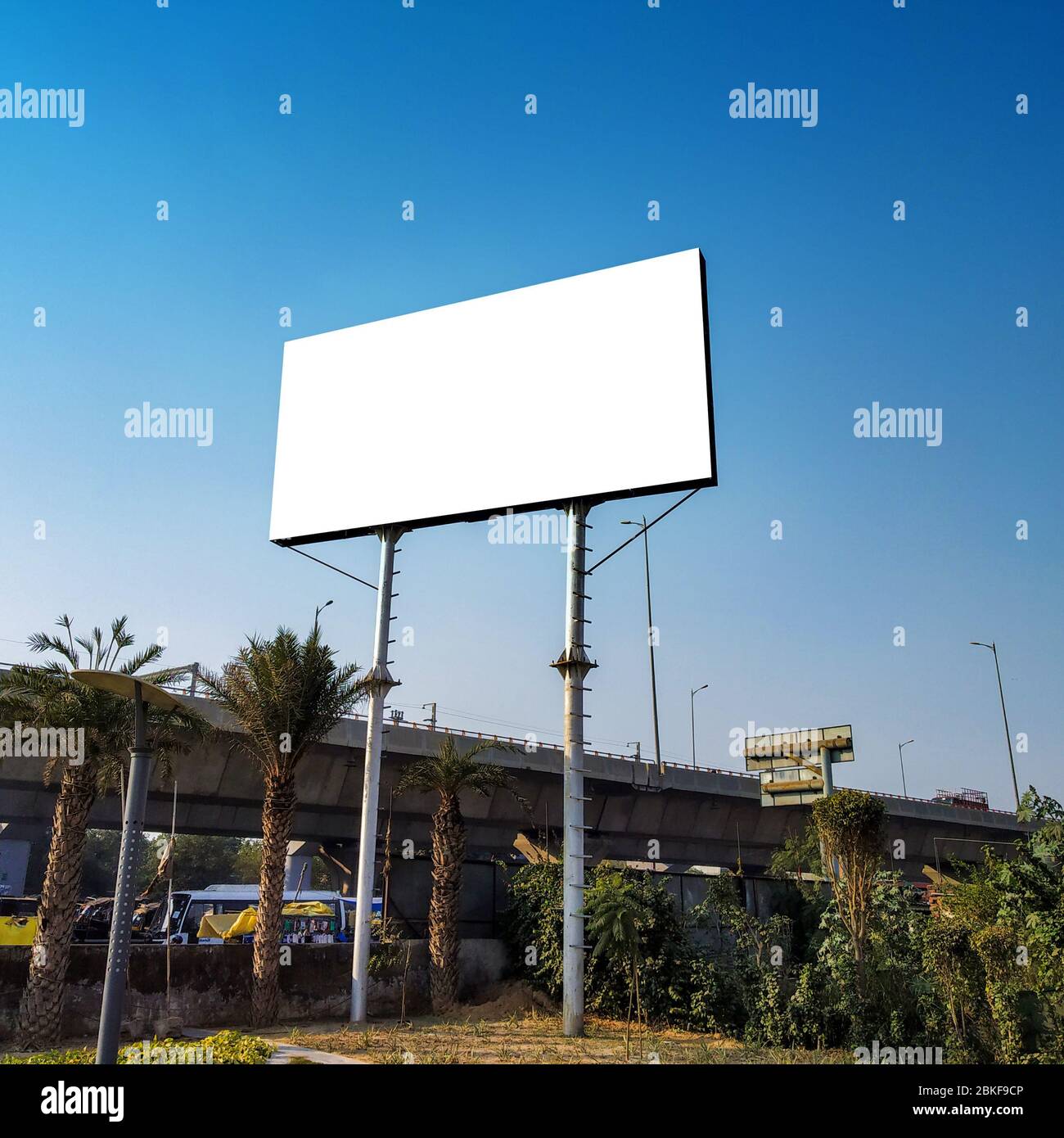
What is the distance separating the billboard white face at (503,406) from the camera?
2292 cm

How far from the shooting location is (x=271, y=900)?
2242 cm

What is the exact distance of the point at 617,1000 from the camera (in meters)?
22.9

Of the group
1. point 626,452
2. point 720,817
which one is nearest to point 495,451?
point 626,452

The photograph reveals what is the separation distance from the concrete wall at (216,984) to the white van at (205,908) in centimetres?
Result: 1017

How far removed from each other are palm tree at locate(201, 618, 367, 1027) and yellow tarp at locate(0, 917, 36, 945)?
11421 millimetres

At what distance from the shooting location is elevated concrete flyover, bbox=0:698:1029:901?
33.0 metres

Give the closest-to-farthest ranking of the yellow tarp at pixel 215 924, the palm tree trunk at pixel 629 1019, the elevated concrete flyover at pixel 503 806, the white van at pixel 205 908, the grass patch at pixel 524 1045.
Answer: the grass patch at pixel 524 1045
the palm tree trunk at pixel 629 1019
the elevated concrete flyover at pixel 503 806
the white van at pixel 205 908
the yellow tarp at pixel 215 924

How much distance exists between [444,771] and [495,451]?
8.43 metres

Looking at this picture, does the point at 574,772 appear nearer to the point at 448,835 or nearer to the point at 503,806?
the point at 448,835

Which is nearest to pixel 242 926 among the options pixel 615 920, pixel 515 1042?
pixel 515 1042
